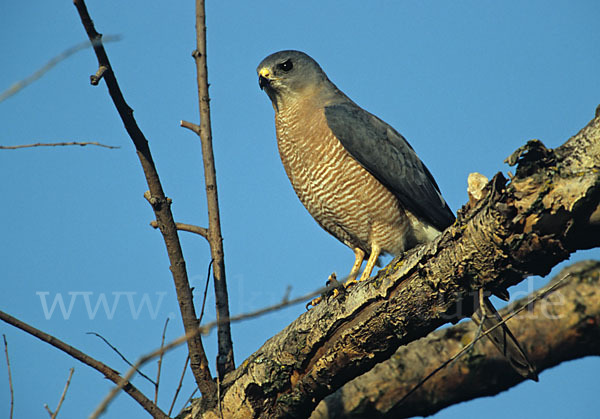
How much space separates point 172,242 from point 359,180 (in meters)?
2.02

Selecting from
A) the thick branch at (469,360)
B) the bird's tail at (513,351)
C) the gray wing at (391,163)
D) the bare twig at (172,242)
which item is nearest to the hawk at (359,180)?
the gray wing at (391,163)

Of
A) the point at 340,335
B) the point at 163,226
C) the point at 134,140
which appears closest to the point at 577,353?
the point at 340,335

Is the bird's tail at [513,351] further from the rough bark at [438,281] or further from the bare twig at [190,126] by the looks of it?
the bare twig at [190,126]

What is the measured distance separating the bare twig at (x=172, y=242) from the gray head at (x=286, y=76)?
265 cm

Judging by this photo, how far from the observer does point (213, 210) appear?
13.8 ft

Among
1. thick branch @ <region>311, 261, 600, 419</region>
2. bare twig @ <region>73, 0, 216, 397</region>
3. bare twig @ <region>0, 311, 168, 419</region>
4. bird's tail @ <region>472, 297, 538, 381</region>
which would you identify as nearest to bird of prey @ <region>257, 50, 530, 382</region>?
thick branch @ <region>311, 261, 600, 419</region>

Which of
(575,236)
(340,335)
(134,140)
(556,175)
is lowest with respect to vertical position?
(575,236)

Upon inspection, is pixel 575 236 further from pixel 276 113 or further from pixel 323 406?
pixel 276 113

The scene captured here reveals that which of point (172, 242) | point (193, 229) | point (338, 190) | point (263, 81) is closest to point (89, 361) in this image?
point (172, 242)

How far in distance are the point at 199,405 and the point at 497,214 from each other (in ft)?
8.19

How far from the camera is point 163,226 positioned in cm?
364

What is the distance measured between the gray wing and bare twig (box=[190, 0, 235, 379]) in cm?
150

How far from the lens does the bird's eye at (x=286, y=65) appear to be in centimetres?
600

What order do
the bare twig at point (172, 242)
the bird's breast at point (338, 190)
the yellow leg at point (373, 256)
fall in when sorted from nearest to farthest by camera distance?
1. the bare twig at point (172, 242)
2. the bird's breast at point (338, 190)
3. the yellow leg at point (373, 256)
